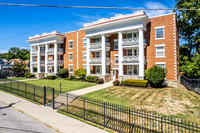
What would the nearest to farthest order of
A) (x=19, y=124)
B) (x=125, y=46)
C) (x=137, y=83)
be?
(x=19, y=124)
(x=137, y=83)
(x=125, y=46)

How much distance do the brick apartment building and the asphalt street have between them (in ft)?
54.3

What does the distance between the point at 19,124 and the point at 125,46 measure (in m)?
19.2

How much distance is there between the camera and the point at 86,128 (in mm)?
7809

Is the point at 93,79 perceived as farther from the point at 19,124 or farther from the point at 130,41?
the point at 19,124

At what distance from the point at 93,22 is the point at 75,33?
761cm

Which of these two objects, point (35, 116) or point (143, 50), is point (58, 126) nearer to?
point (35, 116)

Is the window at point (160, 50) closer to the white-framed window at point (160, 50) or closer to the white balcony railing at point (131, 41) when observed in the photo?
the white-framed window at point (160, 50)

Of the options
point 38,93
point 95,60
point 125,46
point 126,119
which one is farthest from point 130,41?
point 38,93

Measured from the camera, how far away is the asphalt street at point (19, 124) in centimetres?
762

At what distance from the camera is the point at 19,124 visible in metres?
8.47

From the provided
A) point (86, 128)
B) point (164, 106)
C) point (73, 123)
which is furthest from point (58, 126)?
point (164, 106)

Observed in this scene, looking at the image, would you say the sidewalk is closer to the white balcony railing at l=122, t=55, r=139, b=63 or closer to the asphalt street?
the asphalt street

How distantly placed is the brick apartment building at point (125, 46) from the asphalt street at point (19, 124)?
54.3 ft

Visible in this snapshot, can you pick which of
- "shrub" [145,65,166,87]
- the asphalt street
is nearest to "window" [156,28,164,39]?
"shrub" [145,65,166,87]
